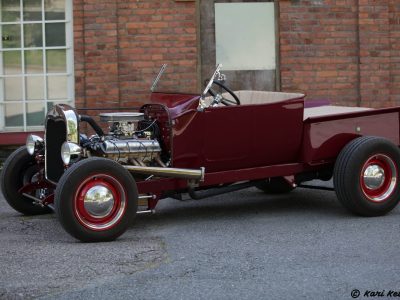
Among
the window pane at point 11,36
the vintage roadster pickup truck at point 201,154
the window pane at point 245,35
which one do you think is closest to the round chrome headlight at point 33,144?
the vintage roadster pickup truck at point 201,154

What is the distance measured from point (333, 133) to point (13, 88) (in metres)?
5.08

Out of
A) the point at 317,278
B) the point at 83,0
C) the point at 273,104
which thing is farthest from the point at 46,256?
the point at 83,0

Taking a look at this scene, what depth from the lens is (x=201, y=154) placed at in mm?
6520

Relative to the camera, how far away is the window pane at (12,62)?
33.0 feet

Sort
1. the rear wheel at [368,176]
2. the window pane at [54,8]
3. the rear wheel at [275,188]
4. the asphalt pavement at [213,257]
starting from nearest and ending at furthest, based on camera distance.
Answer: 1. the asphalt pavement at [213,257]
2. the rear wheel at [368,176]
3. the rear wheel at [275,188]
4. the window pane at [54,8]

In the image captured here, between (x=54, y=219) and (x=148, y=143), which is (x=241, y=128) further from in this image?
(x=54, y=219)

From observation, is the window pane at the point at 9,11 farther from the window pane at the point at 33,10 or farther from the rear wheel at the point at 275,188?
the rear wheel at the point at 275,188

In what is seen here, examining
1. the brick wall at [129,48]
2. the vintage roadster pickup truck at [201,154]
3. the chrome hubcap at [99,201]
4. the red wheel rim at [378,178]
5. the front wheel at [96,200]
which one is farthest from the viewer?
the brick wall at [129,48]

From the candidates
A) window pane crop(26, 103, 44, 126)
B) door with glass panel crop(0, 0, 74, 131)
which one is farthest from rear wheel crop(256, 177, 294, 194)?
window pane crop(26, 103, 44, 126)

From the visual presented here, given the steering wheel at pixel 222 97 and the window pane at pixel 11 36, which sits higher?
the window pane at pixel 11 36

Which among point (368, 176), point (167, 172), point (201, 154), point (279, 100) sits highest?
point (279, 100)

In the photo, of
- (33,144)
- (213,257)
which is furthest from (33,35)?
(213,257)

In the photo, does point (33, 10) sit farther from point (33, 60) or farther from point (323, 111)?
point (323, 111)

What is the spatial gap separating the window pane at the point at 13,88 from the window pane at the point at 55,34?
2.20 ft
